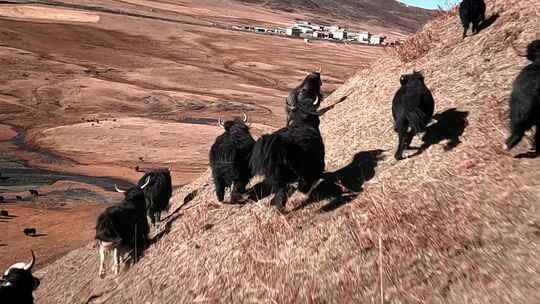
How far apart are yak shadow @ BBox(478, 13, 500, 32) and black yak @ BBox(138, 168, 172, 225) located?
9.76 m

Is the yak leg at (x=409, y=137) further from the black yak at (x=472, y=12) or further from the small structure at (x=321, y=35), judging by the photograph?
the small structure at (x=321, y=35)

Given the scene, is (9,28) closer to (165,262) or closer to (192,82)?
(192,82)

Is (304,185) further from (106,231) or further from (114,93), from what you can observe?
(114,93)

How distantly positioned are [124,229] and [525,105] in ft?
27.1

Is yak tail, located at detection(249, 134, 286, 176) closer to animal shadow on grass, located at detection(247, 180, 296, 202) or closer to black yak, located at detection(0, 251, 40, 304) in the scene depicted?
animal shadow on grass, located at detection(247, 180, 296, 202)

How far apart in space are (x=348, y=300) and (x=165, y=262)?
4765 millimetres

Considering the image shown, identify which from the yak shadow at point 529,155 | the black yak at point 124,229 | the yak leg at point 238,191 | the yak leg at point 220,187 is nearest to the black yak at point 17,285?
the black yak at point 124,229

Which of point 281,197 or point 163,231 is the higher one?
point 281,197

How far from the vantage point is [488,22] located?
14.1m

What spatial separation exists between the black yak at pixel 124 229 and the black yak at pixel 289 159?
3531mm

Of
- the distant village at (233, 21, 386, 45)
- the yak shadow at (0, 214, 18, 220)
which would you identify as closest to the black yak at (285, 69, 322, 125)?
the yak shadow at (0, 214, 18, 220)

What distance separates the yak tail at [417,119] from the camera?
898 centimetres

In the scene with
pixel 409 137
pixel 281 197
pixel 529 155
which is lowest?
pixel 281 197

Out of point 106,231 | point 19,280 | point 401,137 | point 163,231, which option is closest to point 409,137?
point 401,137
